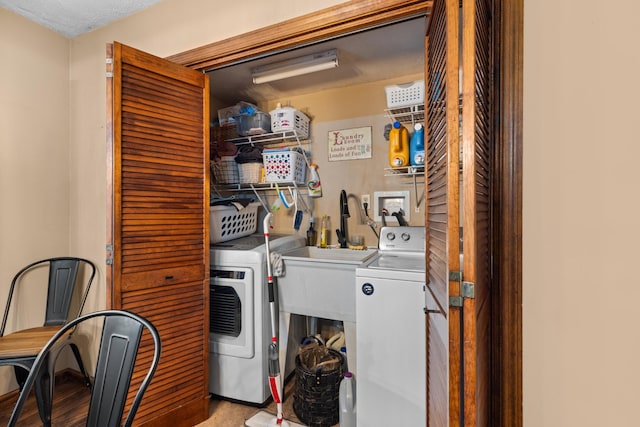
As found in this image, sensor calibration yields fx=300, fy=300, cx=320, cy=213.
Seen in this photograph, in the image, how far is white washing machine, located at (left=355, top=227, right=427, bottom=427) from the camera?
4.74 ft

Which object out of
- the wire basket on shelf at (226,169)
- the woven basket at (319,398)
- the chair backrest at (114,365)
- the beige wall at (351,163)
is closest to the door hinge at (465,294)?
the chair backrest at (114,365)

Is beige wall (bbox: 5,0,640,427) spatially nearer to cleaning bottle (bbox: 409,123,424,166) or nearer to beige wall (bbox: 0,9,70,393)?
cleaning bottle (bbox: 409,123,424,166)

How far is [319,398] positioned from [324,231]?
118 cm

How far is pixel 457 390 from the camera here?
689 millimetres

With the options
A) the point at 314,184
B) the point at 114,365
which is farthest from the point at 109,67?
the point at 314,184

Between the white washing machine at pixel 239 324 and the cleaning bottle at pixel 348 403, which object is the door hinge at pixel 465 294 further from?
the white washing machine at pixel 239 324

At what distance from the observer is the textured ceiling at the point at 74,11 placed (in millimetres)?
1864

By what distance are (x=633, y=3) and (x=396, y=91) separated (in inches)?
57.1

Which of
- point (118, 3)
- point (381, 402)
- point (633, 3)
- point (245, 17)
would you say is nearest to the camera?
point (633, 3)

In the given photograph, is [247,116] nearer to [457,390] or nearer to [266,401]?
[266,401]

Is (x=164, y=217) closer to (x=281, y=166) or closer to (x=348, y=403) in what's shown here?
(x=281, y=166)

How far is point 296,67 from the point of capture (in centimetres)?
205

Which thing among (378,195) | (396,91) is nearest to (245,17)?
(396,91)

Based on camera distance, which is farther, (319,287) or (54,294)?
(54,294)
